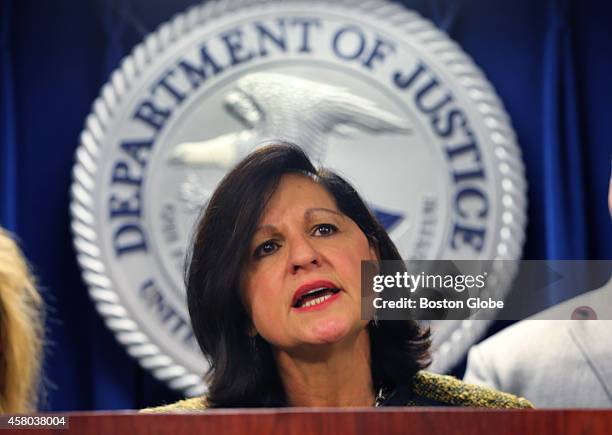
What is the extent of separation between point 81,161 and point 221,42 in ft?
1.09

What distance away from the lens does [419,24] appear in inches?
75.4

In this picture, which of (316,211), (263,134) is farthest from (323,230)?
(263,134)

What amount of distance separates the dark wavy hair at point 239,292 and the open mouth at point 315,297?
69mm

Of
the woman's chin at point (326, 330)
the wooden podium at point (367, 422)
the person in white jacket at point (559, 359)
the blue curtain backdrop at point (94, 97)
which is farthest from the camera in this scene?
Answer: the blue curtain backdrop at point (94, 97)

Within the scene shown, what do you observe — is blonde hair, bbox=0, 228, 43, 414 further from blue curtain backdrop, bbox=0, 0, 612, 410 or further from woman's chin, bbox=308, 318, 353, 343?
blue curtain backdrop, bbox=0, 0, 612, 410

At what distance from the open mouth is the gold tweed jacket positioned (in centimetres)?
13

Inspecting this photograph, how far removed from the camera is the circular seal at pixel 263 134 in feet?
6.17

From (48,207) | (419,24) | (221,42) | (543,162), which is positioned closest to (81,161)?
(48,207)

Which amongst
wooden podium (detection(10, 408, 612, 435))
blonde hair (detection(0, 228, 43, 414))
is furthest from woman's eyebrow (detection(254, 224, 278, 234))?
blonde hair (detection(0, 228, 43, 414))

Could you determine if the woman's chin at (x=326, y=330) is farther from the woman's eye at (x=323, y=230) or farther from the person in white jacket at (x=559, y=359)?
the person in white jacket at (x=559, y=359)

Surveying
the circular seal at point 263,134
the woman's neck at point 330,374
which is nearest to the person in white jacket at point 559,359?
the woman's neck at point 330,374

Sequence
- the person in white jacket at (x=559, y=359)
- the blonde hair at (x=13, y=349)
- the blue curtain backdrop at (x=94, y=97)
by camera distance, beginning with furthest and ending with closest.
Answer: the blue curtain backdrop at (x=94, y=97), the blonde hair at (x=13, y=349), the person in white jacket at (x=559, y=359)

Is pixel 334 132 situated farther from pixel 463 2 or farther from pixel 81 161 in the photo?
pixel 81 161

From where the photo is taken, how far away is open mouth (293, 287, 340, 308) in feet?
3.16
